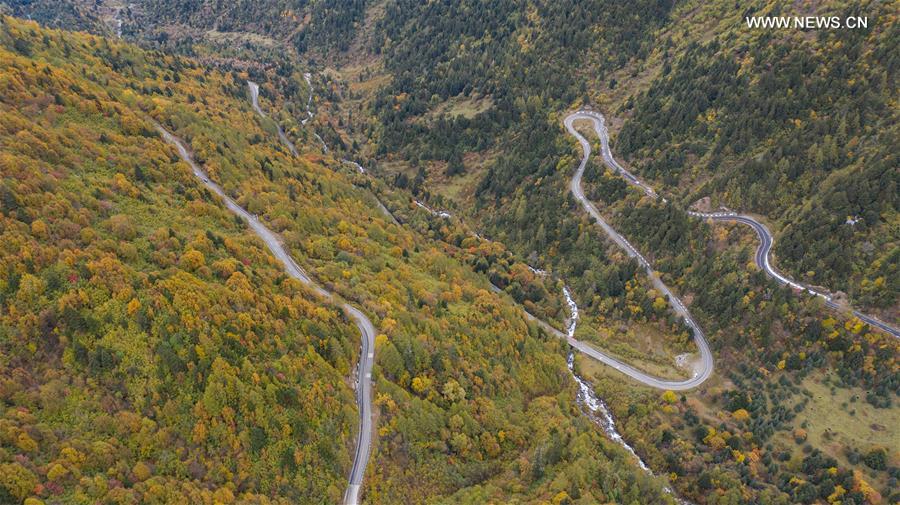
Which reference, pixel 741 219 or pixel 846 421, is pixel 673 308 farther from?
pixel 846 421

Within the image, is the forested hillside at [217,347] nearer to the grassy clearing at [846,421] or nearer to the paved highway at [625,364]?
the paved highway at [625,364]

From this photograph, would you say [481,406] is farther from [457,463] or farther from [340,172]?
[340,172]

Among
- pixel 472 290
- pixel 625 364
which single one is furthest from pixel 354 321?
pixel 625 364

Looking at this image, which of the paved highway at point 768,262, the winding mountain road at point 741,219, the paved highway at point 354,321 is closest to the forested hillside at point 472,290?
the paved highway at point 768,262

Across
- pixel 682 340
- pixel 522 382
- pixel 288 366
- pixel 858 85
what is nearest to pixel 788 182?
pixel 858 85

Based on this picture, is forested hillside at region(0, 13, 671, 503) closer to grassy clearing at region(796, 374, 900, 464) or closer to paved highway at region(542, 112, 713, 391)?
paved highway at region(542, 112, 713, 391)

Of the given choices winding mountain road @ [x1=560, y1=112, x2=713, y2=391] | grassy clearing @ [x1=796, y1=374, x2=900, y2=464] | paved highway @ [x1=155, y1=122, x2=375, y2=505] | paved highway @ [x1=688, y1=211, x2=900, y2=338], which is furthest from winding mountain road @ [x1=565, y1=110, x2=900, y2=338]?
paved highway @ [x1=155, y1=122, x2=375, y2=505]
